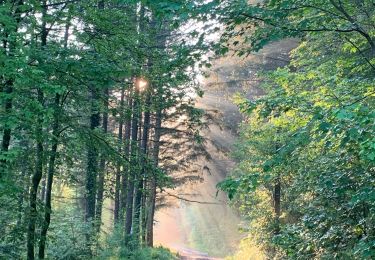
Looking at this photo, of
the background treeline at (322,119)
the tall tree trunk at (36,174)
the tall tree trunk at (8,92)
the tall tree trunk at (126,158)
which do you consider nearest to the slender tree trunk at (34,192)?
the tall tree trunk at (36,174)

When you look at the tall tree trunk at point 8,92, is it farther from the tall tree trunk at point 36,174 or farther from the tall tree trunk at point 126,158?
the tall tree trunk at point 126,158

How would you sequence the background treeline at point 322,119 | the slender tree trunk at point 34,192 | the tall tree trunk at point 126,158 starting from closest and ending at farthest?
the background treeline at point 322,119
the slender tree trunk at point 34,192
the tall tree trunk at point 126,158

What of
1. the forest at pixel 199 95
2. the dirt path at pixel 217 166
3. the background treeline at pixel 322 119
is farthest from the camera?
the dirt path at pixel 217 166

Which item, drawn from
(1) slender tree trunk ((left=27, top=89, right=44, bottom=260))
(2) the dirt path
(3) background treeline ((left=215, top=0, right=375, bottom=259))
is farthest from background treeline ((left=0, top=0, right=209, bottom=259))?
(2) the dirt path

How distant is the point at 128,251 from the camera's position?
552 inches

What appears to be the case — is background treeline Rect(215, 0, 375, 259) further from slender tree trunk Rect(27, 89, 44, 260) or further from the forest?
slender tree trunk Rect(27, 89, 44, 260)

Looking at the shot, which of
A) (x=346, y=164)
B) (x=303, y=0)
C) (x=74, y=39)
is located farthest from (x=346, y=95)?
(x=74, y=39)

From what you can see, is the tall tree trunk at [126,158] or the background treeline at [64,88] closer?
the background treeline at [64,88]

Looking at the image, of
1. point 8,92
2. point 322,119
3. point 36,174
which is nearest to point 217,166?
point 36,174

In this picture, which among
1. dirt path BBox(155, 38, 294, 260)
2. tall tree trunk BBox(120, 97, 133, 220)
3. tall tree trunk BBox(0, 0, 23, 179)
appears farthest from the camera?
dirt path BBox(155, 38, 294, 260)

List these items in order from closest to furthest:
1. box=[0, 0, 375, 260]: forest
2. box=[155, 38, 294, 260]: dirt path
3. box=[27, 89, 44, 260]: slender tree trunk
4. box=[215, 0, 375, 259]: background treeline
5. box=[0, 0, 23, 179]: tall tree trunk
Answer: box=[215, 0, 375, 259]: background treeline, box=[0, 0, 375, 260]: forest, box=[0, 0, 23, 179]: tall tree trunk, box=[27, 89, 44, 260]: slender tree trunk, box=[155, 38, 294, 260]: dirt path

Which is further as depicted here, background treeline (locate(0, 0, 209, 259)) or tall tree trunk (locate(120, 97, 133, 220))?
tall tree trunk (locate(120, 97, 133, 220))

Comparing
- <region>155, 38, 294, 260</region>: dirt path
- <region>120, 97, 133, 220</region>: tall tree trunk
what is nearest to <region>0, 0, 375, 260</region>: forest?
<region>120, 97, 133, 220</region>: tall tree trunk

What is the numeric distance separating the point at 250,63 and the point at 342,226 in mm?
12973
